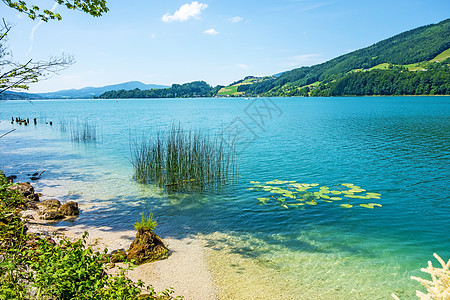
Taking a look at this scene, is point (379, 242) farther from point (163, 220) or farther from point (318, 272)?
point (163, 220)

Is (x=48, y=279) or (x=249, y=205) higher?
(x=48, y=279)

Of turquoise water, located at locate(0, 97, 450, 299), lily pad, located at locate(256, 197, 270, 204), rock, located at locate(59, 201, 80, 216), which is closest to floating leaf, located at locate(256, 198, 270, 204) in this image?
lily pad, located at locate(256, 197, 270, 204)

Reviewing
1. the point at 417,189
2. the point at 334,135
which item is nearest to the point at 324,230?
the point at 417,189

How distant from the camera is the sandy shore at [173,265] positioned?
564cm

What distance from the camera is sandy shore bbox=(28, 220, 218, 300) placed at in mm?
5641

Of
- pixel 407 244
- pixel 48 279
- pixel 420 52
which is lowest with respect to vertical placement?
pixel 407 244

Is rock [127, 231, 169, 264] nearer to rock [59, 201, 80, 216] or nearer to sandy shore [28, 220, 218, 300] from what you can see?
sandy shore [28, 220, 218, 300]

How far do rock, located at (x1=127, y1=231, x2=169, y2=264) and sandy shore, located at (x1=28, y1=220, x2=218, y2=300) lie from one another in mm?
168

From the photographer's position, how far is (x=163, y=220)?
30.0 feet

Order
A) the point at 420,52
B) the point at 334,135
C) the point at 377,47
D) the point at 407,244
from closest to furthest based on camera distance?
1. the point at 407,244
2. the point at 334,135
3. the point at 420,52
4. the point at 377,47

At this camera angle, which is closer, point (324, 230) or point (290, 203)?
point (324, 230)

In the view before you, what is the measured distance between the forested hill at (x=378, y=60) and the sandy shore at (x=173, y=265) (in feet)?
406

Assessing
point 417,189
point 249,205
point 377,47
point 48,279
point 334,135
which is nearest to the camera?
point 48,279

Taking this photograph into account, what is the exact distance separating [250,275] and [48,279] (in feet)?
13.3
